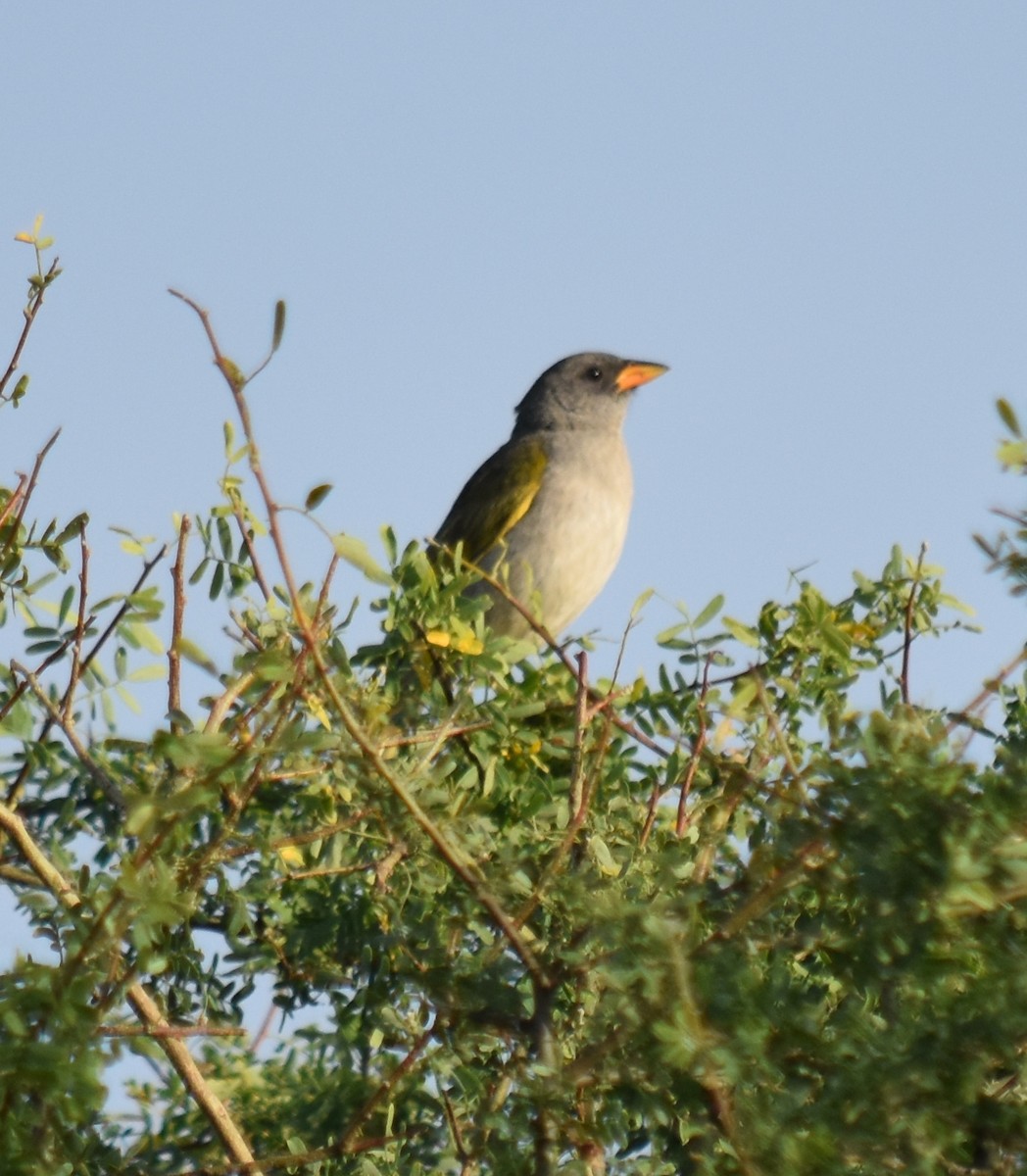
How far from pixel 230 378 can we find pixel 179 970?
1.65m

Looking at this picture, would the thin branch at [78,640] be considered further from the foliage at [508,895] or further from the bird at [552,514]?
the bird at [552,514]

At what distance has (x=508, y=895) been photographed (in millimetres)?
3150

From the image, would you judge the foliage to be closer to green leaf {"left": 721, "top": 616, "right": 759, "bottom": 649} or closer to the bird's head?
green leaf {"left": 721, "top": 616, "right": 759, "bottom": 649}

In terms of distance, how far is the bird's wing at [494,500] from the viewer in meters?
7.47

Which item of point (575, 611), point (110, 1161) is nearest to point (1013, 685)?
point (110, 1161)

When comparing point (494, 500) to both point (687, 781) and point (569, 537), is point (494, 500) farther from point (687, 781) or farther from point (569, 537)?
point (687, 781)

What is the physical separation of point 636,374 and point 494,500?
1691 mm

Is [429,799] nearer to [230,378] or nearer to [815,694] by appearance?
[230,378]

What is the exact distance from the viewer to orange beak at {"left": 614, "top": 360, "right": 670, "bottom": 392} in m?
8.91

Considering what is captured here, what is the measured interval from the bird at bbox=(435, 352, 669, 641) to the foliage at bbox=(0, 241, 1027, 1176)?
2592mm

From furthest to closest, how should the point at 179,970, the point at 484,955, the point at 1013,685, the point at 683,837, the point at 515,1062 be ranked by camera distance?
the point at 1013,685
the point at 179,970
the point at 683,837
the point at 484,955
the point at 515,1062

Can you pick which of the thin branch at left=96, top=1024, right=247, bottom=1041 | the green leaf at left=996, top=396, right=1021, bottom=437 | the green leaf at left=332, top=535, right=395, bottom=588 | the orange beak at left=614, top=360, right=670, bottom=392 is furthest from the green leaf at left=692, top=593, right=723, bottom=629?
the orange beak at left=614, top=360, right=670, bottom=392

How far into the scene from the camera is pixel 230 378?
2.63 metres

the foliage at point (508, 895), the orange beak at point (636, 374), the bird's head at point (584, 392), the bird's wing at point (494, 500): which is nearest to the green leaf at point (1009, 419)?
the foliage at point (508, 895)
